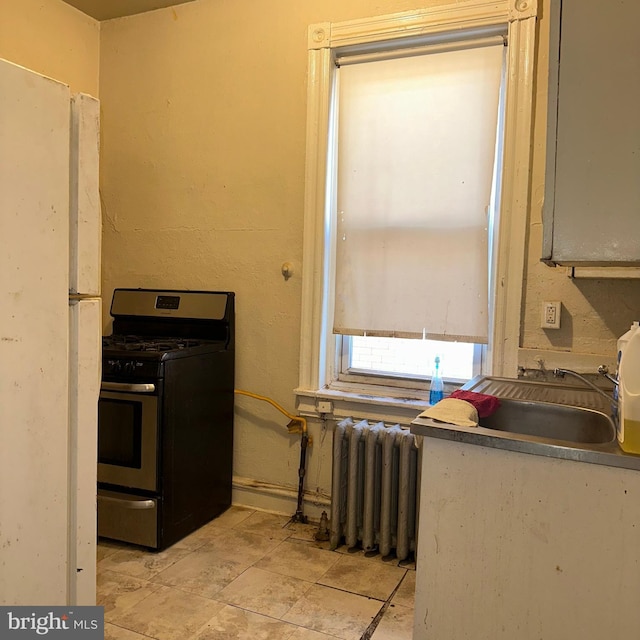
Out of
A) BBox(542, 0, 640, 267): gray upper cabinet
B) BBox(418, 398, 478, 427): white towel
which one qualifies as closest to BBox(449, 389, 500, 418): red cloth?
BBox(418, 398, 478, 427): white towel

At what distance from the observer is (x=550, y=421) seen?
1840mm

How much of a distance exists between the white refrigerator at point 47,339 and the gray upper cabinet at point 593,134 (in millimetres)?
1218

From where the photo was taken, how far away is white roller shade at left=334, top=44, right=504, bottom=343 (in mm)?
2559

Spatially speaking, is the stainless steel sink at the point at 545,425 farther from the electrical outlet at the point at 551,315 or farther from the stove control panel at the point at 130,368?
the stove control panel at the point at 130,368

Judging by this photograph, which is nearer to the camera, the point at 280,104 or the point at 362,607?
the point at 362,607

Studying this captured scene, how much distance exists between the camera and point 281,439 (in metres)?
3.00

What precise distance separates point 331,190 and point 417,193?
1.46 ft

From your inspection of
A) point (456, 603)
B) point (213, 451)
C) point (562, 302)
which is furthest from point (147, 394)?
point (562, 302)

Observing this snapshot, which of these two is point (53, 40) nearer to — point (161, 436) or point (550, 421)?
point (161, 436)

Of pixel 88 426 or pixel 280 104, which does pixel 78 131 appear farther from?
pixel 280 104

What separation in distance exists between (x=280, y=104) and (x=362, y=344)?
131cm

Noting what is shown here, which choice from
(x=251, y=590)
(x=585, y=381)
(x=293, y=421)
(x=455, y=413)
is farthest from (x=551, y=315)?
(x=251, y=590)

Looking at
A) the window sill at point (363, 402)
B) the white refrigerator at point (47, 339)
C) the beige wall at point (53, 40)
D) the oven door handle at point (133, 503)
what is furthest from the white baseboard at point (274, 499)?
the beige wall at point (53, 40)

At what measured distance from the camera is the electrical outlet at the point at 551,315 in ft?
7.80
